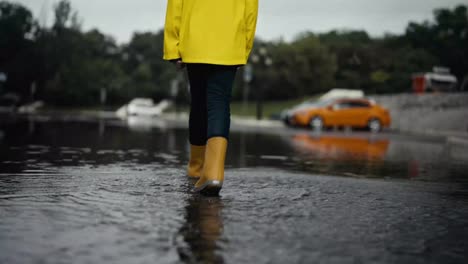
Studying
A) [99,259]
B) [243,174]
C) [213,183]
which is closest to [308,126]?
[243,174]

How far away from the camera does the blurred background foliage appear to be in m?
71.7

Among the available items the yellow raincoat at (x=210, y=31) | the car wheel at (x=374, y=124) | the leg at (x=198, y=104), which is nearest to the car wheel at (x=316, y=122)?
the car wheel at (x=374, y=124)

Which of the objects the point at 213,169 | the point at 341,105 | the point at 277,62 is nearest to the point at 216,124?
the point at 213,169

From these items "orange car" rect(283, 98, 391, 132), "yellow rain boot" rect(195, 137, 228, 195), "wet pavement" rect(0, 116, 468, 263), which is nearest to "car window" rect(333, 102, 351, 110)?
"orange car" rect(283, 98, 391, 132)

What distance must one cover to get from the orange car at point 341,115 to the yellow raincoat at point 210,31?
23055mm

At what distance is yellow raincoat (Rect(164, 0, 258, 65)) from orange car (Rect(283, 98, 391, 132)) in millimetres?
23055

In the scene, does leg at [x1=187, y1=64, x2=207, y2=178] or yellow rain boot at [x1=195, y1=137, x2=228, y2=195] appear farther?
leg at [x1=187, y1=64, x2=207, y2=178]

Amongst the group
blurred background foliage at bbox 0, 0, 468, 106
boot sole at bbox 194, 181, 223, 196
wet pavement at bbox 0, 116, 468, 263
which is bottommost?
wet pavement at bbox 0, 116, 468, 263

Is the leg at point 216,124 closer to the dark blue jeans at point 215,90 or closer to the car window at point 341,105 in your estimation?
the dark blue jeans at point 215,90

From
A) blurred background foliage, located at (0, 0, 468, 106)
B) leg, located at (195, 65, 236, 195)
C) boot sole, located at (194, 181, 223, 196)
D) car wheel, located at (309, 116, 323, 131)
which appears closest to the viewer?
boot sole, located at (194, 181, 223, 196)

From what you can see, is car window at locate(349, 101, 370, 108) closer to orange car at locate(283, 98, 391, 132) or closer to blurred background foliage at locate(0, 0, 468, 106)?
orange car at locate(283, 98, 391, 132)

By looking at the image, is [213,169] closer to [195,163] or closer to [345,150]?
[195,163]

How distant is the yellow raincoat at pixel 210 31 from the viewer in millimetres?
4711

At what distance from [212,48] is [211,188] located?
1.03 metres
